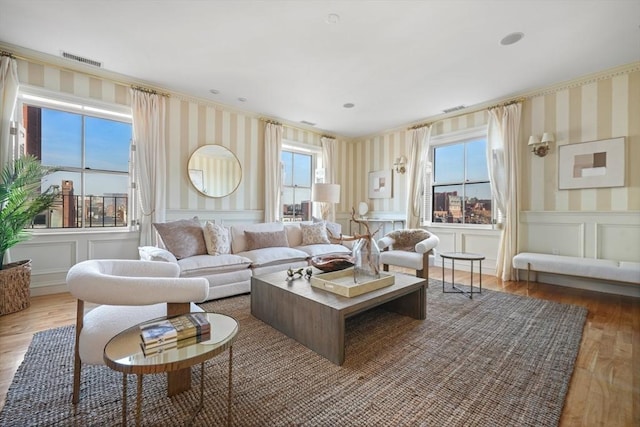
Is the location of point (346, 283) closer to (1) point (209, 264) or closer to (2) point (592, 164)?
(1) point (209, 264)

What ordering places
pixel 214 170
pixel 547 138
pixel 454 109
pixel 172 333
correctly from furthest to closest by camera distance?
pixel 454 109 → pixel 214 170 → pixel 547 138 → pixel 172 333

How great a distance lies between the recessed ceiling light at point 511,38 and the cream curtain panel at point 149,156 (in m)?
4.43

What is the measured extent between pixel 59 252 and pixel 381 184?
221 inches

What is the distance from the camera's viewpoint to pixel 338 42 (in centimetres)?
293

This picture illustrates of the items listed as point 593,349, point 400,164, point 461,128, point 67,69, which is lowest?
point 593,349

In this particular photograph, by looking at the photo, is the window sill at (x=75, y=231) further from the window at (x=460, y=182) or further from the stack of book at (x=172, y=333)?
→ the window at (x=460, y=182)

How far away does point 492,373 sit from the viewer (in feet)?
5.85

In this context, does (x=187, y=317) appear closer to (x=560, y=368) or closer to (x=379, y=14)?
(x=560, y=368)

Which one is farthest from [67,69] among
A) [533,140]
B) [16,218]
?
[533,140]

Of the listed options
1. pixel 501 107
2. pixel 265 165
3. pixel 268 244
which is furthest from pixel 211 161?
pixel 501 107

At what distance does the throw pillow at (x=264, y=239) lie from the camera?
393 cm

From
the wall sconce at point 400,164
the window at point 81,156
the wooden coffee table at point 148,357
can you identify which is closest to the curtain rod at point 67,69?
the window at point 81,156

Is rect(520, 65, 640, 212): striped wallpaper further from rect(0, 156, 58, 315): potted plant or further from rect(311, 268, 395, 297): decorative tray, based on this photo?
rect(0, 156, 58, 315): potted plant

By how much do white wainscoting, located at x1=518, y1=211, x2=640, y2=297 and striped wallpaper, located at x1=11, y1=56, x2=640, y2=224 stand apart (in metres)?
0.14
